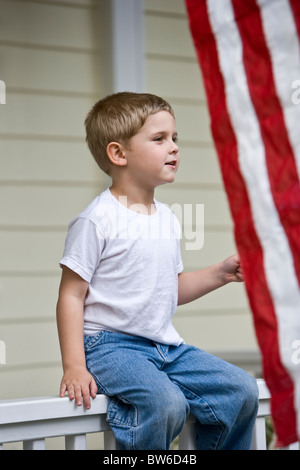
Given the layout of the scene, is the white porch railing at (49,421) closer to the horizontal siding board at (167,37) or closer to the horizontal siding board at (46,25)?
the horizontal siding board at (46,25)

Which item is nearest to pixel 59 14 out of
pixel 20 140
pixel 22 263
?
pixel 20 140

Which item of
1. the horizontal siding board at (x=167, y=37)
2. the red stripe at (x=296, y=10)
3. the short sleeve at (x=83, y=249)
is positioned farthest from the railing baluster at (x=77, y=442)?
the horizontal siding board at (x=167, y=37)

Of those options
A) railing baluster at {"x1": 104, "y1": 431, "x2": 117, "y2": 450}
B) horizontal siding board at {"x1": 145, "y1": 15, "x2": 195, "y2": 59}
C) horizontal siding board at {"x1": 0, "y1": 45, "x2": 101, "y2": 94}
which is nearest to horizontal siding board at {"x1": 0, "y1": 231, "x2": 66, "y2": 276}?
horizontal siding board at {"x1": 0, "y1": 45, "x2": 101, "y2": 94}

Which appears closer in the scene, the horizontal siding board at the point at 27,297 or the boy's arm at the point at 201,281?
the boy's arm at the point at 201,281

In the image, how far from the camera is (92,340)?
173 centimetres

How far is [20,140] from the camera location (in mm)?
3195

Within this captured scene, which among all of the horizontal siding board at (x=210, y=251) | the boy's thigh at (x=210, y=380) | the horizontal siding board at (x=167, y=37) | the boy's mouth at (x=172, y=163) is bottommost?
the boy's thigh at (x=210, y=380)

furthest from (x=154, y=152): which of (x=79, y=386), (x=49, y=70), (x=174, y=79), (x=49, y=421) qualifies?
(x=174, y=79)

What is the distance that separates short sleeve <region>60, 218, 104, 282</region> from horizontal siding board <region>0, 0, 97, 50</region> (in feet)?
5.72

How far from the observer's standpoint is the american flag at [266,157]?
101cm

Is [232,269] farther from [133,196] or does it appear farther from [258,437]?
[258,437]

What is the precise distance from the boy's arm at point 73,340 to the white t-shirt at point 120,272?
0.12 ft

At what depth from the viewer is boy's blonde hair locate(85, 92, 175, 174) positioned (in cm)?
187
